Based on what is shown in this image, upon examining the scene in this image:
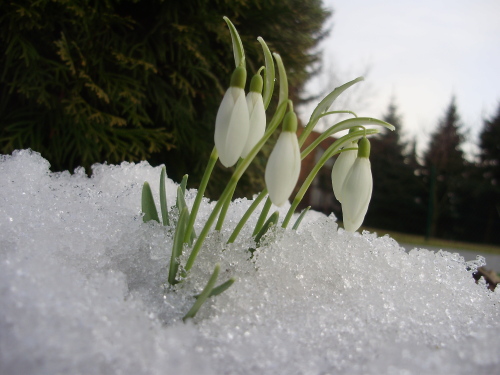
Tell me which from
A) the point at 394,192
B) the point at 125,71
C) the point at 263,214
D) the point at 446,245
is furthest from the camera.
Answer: the point at 394,192

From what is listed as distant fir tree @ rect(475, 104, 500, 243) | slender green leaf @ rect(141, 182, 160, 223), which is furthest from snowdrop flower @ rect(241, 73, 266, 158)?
distant fir tree @ rect(475, 104, 500, 243)

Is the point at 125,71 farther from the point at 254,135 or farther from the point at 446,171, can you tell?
the point at 446,171

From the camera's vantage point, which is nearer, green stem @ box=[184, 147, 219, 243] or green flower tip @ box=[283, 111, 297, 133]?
green flower tip @ box=[283, 111, 297, 133]

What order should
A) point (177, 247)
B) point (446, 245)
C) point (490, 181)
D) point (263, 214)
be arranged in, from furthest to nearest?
point (490, 181) < point (446, 245) < point (263, 214) < point (177, 247)

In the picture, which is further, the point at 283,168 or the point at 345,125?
the point at 345,125

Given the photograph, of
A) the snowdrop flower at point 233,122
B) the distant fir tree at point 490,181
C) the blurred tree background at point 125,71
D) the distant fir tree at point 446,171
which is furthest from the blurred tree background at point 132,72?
the distant fir tree at point 490,181

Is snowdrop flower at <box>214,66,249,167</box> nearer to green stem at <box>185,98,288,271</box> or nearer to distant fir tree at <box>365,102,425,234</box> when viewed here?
green stem at <box>185,98,288,271</box>

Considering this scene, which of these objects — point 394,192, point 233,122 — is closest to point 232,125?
point 233,122
